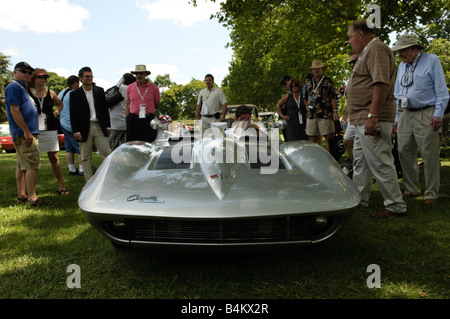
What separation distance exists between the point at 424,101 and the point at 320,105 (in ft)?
5.64

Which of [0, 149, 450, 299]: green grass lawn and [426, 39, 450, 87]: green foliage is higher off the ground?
[426, 39, 450, 87]: green foliage

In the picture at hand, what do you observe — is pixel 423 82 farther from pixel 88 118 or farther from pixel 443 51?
pixel 443 51

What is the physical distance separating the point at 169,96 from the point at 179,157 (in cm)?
7808

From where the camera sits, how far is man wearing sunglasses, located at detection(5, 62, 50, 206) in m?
3.72

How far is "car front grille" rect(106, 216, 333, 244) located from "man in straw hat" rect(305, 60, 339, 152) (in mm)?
3358

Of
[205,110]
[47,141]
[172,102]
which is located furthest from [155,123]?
[172,102]

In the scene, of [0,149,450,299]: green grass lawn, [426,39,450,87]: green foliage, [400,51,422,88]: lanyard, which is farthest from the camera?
[426,39,450,87]: green foliage

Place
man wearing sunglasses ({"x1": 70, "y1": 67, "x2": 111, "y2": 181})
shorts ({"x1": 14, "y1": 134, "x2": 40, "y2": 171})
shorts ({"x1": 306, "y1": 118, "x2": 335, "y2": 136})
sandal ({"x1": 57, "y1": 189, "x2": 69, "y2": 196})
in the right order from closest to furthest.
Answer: shorts ({"x1": 14, "y1": 134, "x2": 40, "y2": 171}) → man wearing sunglasses ({"x1": 70, "y1": 67, "x2": 111, "y2": 181}) → sandal ({"x1": 57, "y1": 189, "x2": 69, "y2": 196}) → shorts ({"x1": 306, "y1": 118, "x2": 335, "y2": 136})

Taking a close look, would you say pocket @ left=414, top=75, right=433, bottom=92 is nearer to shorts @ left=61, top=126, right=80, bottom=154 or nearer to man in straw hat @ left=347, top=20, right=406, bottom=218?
man in straw hat @ left=347, top=20, right=406, bottom=218

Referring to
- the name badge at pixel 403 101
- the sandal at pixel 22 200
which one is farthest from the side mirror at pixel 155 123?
the name badge at pixel 403 101

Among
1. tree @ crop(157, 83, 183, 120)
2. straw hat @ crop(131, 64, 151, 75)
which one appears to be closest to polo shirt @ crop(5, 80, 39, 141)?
straw hat @ crop(131, 64, 151, 75)

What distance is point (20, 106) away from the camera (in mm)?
3814
